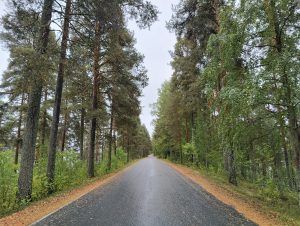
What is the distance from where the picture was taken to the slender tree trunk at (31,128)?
9.26 m

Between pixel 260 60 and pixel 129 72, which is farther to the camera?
pixel 129 72

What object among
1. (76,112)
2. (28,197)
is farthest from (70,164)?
(76,112)

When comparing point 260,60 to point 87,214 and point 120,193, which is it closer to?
point 120,193

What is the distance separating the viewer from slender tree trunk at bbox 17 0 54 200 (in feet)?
30.4

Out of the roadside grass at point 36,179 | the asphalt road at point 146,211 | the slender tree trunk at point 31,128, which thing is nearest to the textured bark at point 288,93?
the asphalt road at point 146,211

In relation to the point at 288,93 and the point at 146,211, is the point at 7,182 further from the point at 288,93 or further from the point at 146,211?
the point at 288,93

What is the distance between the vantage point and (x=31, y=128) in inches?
377

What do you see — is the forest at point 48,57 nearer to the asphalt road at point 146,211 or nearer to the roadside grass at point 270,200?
the asphalt road at point 146,211

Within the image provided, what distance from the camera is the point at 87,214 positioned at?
6793mm

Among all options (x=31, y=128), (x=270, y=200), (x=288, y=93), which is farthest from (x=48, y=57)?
(x=270, y=200)

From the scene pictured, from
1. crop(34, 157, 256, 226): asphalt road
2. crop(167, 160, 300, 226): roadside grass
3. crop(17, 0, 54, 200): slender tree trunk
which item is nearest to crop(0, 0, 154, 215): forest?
crop(17, 0, 54, 200): slender tree trunk

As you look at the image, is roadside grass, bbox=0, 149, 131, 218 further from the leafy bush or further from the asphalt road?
the asphalt road

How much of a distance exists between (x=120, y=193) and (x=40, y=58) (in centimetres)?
552

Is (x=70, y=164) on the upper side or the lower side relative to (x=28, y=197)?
upper
